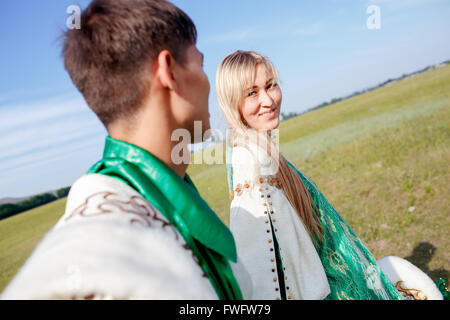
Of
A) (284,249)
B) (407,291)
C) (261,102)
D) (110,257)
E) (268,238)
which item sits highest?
(110,257)

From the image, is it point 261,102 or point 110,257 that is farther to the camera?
point 261,102

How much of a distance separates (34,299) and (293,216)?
1.88 meters

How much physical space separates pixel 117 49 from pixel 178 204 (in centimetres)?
66

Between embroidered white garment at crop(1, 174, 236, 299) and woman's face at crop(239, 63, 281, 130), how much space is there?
204 cm

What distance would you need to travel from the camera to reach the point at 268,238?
2.25 m

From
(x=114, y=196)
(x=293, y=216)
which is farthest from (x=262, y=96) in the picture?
(x=114, y=196)

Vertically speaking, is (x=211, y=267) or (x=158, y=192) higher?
(x=158, y=192)

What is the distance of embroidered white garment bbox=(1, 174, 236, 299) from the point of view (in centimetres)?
86

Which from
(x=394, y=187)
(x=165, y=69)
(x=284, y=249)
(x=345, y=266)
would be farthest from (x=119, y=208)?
(x=394, y=187)

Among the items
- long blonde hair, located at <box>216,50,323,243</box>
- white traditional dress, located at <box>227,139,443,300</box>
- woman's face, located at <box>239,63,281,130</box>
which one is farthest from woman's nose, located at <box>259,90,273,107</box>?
white traditional dress, located at <box>227,139,443,300</box>

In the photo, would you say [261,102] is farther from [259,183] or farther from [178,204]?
[178,204]
